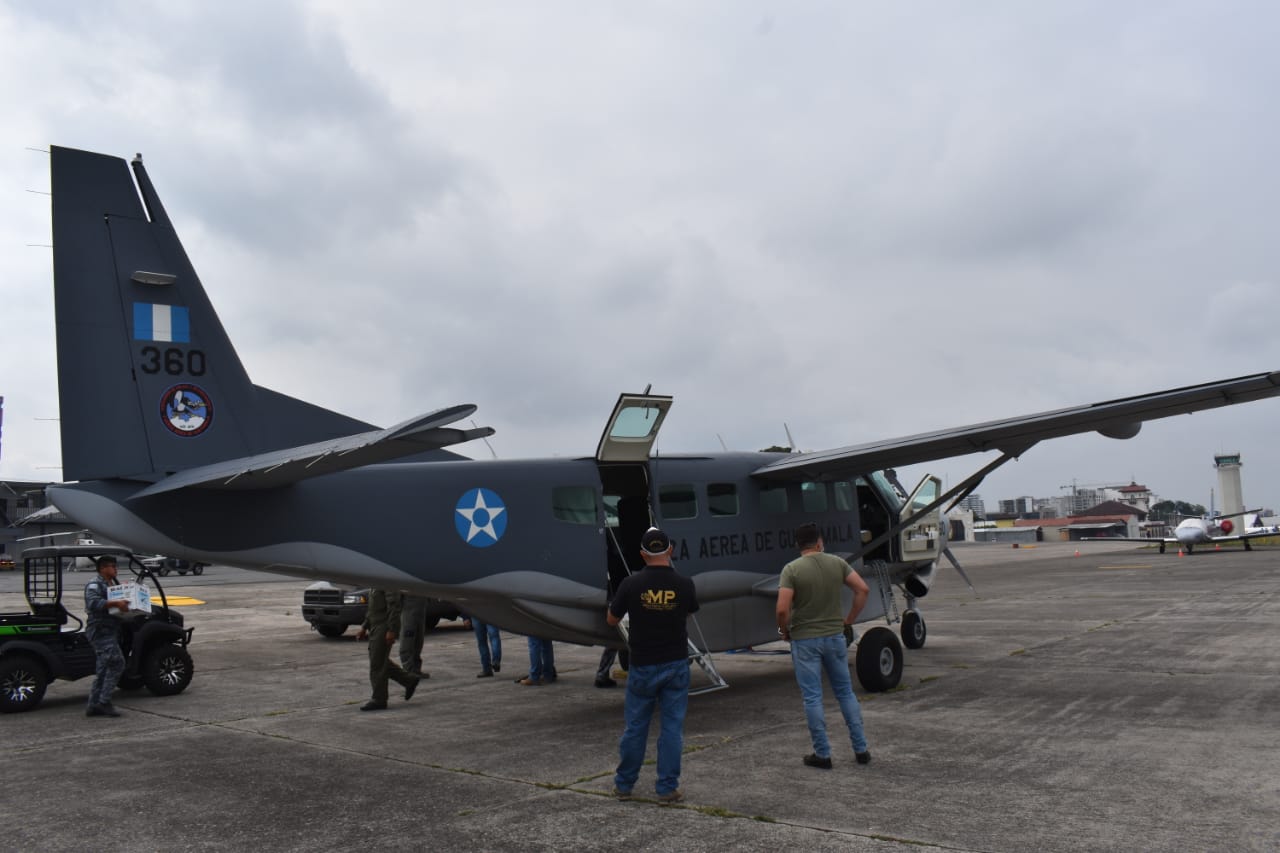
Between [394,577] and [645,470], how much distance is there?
10.8 feet

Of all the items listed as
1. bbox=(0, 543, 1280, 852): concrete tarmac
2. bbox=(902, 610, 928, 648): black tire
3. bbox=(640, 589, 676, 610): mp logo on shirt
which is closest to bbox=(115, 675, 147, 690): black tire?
bbox=(0, 543, 1280, 852): concrete tarmac

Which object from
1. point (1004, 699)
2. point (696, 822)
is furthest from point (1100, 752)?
point (696, 822)

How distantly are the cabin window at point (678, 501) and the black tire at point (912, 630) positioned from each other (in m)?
5.46

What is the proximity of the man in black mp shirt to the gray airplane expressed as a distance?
1.76m

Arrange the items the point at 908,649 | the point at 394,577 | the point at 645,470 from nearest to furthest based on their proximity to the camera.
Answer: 1. the point at 394,577
2. the point at 645,470
3. the point at 908,649

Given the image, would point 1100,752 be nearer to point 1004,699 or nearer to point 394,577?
point 1004,699

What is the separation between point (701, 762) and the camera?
298 inches

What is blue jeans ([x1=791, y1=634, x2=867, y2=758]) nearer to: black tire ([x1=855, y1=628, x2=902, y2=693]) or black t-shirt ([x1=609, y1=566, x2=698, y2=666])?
black t-shirt ([x1=609, y1=566, x2=698, y2=666])

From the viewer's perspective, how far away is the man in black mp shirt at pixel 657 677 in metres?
6.38

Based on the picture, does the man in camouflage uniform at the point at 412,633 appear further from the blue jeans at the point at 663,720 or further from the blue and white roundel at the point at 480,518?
the blue jeans at the point at 663,720

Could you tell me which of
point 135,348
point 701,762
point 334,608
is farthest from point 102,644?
point 334,608

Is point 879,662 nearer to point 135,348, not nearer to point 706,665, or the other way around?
point 706,665

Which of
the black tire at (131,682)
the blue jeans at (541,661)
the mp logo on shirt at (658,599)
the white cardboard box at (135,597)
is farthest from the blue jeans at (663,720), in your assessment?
the black tire at (131,682)

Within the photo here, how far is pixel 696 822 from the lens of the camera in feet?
19.2
